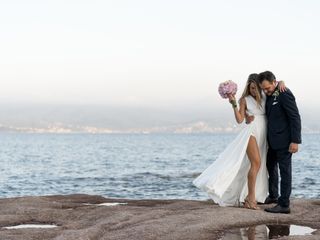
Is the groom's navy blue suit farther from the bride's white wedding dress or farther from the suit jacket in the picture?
the bride's white wedding dress

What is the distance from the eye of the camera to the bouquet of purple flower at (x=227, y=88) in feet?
41.3

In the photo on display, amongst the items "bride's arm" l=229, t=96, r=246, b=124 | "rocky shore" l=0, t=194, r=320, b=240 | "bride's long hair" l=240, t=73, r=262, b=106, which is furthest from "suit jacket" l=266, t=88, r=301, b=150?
"rocky shore" l=0, t=194, r=320, b=240

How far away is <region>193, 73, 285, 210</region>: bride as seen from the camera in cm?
1288

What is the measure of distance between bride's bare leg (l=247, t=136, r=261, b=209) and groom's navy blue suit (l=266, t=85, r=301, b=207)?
1.28ft

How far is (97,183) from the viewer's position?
37.7 m

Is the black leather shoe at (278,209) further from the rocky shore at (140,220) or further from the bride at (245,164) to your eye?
Result: the bride at (245,164)

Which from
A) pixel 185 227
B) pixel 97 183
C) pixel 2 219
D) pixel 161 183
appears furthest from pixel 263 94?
pixel 97 183

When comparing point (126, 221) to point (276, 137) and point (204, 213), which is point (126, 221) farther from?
point (276, 137)

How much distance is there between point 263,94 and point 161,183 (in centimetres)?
2268

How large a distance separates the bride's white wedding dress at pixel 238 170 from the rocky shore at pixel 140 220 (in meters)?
0.45

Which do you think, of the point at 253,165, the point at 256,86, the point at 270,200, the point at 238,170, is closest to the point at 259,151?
the point at 253,165

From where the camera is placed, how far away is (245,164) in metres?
13.3

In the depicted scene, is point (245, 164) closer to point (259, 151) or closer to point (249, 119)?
point (259, 151)

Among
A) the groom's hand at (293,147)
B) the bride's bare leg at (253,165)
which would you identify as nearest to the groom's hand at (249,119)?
the bride's bare leg at (253,165)
